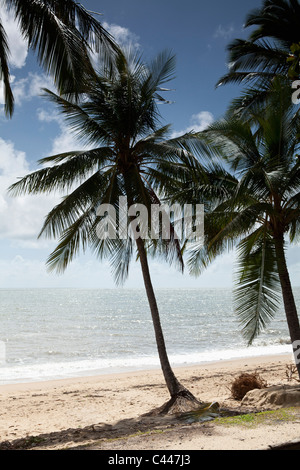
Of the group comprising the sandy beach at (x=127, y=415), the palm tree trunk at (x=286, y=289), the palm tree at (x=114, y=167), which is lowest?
the sandy beach at (x=127, y=415)

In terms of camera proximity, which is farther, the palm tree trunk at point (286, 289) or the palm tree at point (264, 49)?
the palm tree at point (264, 49)

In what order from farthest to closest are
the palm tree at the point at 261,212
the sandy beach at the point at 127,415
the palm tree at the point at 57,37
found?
the palm tree at the point at 261,212 → the palm tree at the point at 57,37 → the sandy beach at the point at 127,415

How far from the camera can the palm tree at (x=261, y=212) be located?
8172 mm

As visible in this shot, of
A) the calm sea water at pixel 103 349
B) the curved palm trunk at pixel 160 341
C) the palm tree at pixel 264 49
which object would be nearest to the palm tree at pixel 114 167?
the curved palm trunk at pixel 160 341

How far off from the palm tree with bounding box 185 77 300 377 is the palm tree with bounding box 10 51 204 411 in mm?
1211

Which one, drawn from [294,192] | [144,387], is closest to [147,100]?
[294,192]

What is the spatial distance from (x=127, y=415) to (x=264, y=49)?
10.7 meters

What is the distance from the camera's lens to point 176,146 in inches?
365

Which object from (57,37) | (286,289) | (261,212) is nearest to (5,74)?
(57,37)

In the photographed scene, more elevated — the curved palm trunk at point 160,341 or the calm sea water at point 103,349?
the curved palm trunk at point 160,341

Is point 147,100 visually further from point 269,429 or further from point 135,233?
point 269,429

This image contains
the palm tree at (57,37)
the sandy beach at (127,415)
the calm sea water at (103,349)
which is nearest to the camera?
the sandy beach at (127,415)

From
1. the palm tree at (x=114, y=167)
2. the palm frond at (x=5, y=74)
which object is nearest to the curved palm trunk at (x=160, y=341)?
the palm tree at (x=114, y=167)

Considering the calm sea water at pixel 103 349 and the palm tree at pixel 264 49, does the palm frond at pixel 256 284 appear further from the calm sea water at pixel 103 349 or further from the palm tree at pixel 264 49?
the calm sea water at pixel 103 349
